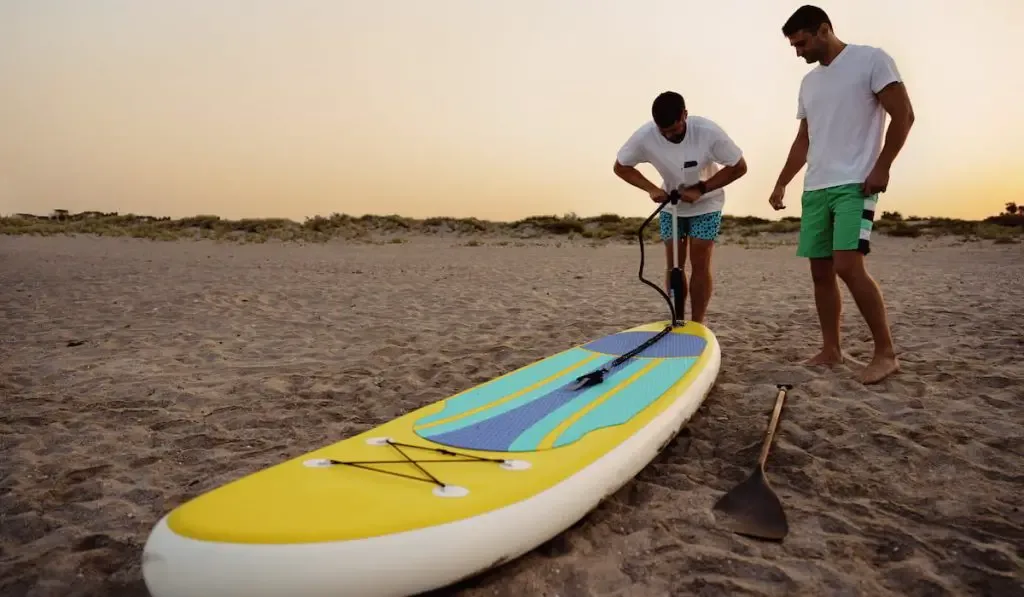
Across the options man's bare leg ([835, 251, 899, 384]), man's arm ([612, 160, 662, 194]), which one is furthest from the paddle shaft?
man's arm ([612, 160, 662, 194])

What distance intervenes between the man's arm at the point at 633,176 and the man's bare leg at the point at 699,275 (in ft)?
1.59

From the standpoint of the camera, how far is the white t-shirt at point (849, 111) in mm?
3484

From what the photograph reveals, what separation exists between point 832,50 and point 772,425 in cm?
202

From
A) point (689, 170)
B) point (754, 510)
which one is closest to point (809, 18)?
point (689, 170)

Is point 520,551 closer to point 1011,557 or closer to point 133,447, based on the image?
point 1011,557

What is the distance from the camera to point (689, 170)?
4.36m

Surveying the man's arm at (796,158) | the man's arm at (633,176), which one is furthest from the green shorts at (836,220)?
the man's arm at (633,176)

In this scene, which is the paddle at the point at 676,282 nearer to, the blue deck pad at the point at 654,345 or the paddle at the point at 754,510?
the blue deck pad at the point at 654,345

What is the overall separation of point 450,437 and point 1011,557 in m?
1.86

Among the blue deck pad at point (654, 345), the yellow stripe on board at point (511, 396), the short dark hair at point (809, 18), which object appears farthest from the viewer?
the blue deck pad at point (654, 345)

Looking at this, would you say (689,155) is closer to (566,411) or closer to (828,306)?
(828,306)

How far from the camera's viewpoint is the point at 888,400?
3.50m

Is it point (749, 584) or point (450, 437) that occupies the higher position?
point (450, 437)

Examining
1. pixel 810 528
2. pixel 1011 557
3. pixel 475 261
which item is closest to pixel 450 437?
pixel 810 528
